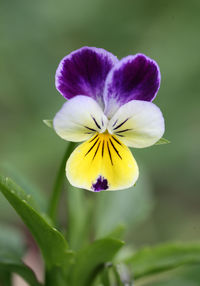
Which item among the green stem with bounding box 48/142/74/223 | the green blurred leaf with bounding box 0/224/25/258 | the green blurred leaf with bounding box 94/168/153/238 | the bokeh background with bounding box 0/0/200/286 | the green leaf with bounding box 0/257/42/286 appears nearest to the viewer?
the green stem with bounding box 48/142/74/223

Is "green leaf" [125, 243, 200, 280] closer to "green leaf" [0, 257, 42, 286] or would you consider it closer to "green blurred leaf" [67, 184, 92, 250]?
"green blurred leaf" [67, 184, 92, 250]

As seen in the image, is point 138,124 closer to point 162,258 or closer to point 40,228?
point 40,228

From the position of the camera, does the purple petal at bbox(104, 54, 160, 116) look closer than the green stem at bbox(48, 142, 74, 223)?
Yes

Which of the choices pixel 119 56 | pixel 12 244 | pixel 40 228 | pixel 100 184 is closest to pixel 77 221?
pixel 12 244

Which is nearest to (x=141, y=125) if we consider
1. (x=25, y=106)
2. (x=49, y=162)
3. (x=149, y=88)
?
(x=149, y=88)

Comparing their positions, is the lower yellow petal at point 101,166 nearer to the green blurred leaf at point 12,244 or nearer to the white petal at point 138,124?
the white petal at point 138,124

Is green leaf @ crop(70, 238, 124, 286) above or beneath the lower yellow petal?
beneath

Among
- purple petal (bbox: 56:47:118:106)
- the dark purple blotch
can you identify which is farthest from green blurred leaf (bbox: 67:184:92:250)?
purple petal (bbox: 56:47:118:106)
